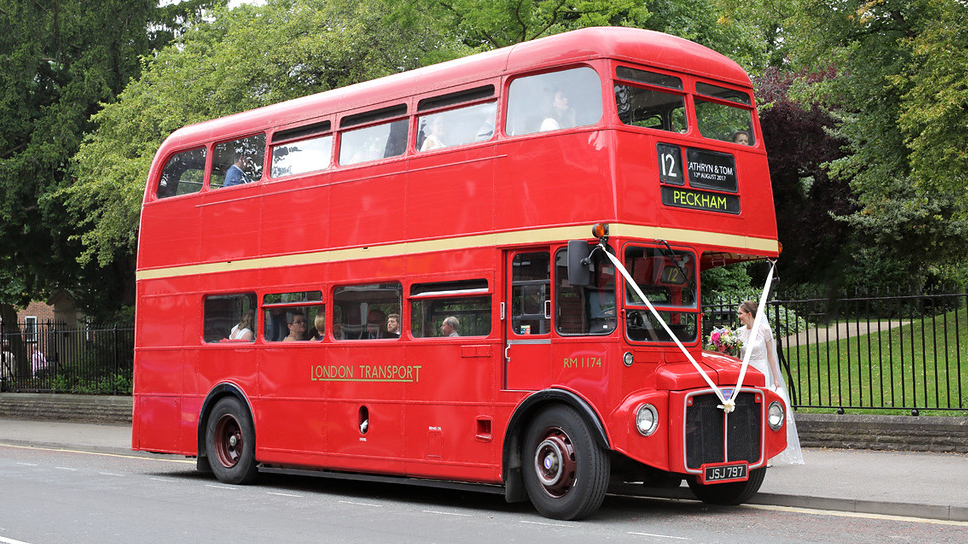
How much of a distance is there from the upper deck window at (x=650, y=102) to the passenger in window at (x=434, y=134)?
220 cm

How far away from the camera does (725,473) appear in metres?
9.98

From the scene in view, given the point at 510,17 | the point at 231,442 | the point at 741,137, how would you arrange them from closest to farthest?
the point at 741,137 < the point at 231,442 < the point at 510,17

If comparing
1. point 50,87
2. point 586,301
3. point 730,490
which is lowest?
point 730,490

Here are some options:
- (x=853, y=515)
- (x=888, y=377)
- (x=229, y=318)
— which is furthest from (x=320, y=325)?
(x=888, y=377)

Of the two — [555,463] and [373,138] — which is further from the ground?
[373,138]

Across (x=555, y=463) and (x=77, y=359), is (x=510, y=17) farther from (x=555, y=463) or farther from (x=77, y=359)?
(x=555, y=463)

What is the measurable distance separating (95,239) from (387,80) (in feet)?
60.0

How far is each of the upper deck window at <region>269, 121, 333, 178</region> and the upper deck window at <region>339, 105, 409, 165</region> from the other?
277 mm

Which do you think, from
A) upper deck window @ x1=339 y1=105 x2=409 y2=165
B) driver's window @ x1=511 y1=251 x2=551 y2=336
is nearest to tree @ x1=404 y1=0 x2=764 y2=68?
upper deck window @ x1=339 y1=105 x2=409 y2=165

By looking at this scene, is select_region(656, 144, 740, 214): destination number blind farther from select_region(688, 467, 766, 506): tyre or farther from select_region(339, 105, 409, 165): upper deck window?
select_region(339, 105, 409, 165): upper deck window

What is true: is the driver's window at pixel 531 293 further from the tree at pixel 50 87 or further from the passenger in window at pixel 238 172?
the tree at pixel 50 87

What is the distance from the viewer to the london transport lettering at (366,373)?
38.4 feet

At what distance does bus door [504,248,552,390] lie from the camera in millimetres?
10289

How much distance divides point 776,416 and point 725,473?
928mm
